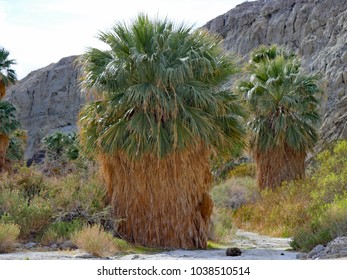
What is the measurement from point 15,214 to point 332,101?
31362 mm

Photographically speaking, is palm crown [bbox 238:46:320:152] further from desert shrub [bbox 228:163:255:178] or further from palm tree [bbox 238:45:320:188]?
desert shrub [bbox 228:163:255:178]

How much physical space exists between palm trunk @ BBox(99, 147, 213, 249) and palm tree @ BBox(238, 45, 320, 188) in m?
10.6

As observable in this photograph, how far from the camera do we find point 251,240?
55.5 ft

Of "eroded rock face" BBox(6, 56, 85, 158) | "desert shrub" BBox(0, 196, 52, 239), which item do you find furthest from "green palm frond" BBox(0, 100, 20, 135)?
"eroded rock face" BBox(6, 56, 85, 158)

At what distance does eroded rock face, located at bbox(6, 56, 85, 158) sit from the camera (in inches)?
3356

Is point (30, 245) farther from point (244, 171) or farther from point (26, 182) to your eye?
point (244, 171)

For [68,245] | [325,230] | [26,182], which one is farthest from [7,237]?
[325,230]

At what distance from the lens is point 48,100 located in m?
88.7

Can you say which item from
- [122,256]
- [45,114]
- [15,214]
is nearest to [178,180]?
[122,256]

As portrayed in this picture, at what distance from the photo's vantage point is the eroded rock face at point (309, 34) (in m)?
38.4

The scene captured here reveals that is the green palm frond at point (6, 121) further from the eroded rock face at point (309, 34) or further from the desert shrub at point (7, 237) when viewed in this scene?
the desert shrub at point (7, 237)

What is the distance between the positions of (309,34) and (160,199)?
43201 mm

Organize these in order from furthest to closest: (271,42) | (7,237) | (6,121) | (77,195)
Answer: (271,42) → (6,121) → (77,195) → (7,237)

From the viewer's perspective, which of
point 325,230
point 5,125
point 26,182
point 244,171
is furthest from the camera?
point 5,125
